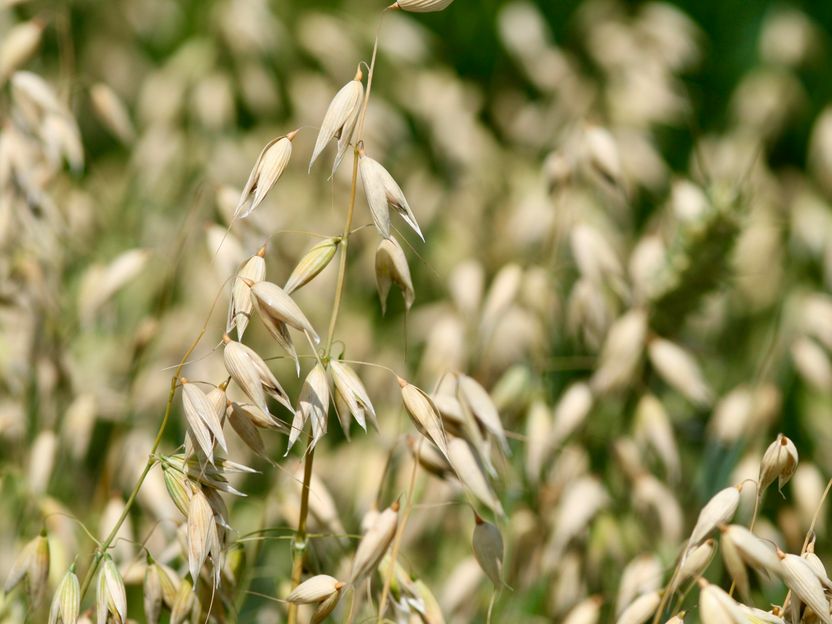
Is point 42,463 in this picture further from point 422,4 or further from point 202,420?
point 422,4

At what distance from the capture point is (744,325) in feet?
7.04

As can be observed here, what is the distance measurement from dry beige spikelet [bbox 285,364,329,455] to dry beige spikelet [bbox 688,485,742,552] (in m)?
0.35

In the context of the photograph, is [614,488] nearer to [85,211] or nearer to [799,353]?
[799,353]

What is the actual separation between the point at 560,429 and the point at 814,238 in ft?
3.25

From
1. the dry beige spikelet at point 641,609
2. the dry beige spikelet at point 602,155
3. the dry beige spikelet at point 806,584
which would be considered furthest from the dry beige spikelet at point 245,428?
the dry beige spikelet at point 602,155

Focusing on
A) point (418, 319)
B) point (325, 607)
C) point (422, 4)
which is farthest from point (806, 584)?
point (418, 319)

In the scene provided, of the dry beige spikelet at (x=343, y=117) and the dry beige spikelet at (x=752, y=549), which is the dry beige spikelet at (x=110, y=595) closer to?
the dry beige spikelet at (x=343, y=117)

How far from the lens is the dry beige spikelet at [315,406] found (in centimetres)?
96

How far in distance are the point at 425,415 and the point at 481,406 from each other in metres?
0.18

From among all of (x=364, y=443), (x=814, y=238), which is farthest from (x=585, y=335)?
(x=814, y=238)

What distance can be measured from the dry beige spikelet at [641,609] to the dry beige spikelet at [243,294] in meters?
0.47

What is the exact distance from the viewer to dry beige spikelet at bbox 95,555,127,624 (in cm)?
94

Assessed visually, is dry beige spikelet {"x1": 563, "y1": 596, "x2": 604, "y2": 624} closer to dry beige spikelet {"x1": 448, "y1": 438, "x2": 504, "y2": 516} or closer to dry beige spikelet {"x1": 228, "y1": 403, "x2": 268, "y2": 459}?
dry beige spikelet {"x1": 448, "y1": 438, "x2": 504, "y2": 516}

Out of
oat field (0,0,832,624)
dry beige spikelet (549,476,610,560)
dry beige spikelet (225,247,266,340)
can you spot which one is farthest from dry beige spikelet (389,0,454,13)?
dry beige spikelet (549,476,610,560)
